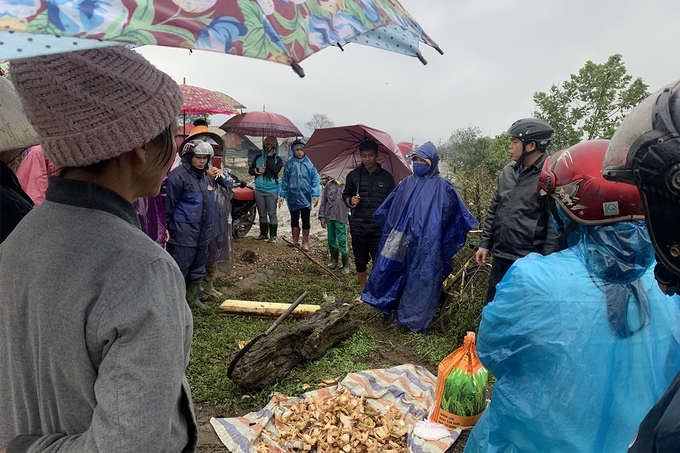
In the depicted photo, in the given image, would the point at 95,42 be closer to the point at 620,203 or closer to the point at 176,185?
the point at 620,203

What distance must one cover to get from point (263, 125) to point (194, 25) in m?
8.34

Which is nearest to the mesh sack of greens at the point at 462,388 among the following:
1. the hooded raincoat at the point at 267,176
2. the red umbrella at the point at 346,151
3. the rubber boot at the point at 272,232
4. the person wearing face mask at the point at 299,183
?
the red umbrella at the point at 346,151

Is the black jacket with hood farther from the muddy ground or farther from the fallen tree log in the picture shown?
the fallen tree log

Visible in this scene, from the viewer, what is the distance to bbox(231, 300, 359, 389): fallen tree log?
3.51 m

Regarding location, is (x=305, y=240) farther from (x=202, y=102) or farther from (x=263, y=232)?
(x=202, y=102)

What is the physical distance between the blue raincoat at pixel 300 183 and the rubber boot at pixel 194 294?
117 inches

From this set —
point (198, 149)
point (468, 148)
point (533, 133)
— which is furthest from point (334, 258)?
point (468, 148)

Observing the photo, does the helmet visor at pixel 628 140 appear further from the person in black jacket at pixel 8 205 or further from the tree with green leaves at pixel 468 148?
the tree with green leaves at pixel 468 148

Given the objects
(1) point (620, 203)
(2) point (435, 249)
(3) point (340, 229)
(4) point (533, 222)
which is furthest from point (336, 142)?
(1) point (620, 203)

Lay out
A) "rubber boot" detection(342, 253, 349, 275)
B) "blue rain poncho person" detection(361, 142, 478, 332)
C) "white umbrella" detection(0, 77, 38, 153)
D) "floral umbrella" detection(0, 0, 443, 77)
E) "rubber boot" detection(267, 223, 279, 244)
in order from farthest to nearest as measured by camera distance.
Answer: "rubber boot" detection(267, 223, 279, 244) → "rubber boot" detection(342, 253, 349, 275) → "blue rain poncho person" detection(361, 142, 478, 332) → "white umbrella" detection(0, 77, 38, 153) → "floral umbrella" detection(0, 0, 443, 77)

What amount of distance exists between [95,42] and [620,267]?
1645mm

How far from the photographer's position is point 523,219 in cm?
379

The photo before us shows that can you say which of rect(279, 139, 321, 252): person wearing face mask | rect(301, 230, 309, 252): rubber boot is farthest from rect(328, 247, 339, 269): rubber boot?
rect(301, 230, 309, 252): rubber boot

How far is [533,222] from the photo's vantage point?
3754 mm
